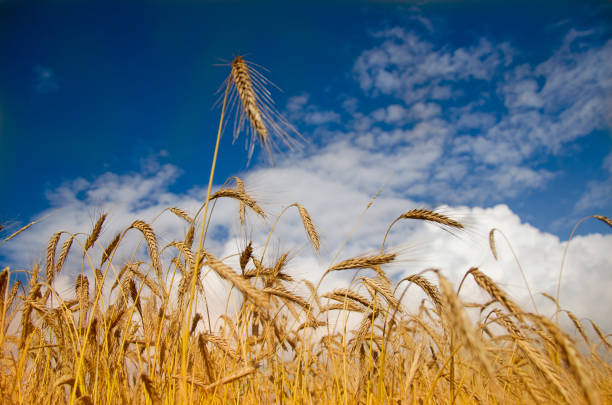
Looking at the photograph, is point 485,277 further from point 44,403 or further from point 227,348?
point 44,403

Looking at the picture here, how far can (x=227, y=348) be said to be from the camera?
8.89ft

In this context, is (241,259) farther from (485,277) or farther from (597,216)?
(597,216)

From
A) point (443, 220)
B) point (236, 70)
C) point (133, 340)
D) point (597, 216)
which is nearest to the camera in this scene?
point (236, 70)

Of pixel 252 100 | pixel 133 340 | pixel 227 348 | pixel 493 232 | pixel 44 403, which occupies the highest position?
pixel 493 232

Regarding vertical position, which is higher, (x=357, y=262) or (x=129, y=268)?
(x=129, y=268)

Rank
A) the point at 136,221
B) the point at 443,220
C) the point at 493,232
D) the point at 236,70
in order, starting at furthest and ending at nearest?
the point at 493,232
the point at 136,221
the point at 443,220
the point at 236,70

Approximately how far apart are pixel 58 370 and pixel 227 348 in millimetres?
2209

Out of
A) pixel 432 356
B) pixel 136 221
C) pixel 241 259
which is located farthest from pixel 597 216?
pixel 136 221

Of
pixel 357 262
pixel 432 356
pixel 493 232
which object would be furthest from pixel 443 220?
pixel 493 232

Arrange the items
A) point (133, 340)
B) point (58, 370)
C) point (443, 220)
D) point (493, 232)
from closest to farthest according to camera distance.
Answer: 1. point (443, 220)
2. point (58, 370)
3. point (133, 340)
4. point (493, 232)

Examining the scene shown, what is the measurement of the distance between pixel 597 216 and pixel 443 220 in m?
3.03

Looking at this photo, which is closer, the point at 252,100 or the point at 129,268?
the point at 252,100

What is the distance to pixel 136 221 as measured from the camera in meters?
3.25

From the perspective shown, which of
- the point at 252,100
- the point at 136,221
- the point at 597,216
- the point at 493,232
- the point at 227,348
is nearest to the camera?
the point at 252,100
